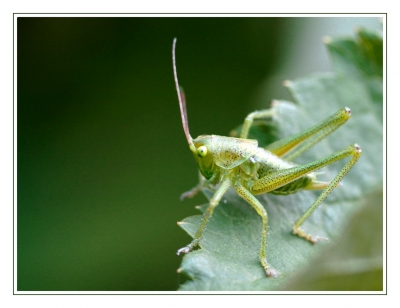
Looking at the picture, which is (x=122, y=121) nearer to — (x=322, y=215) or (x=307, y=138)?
(x=307, y=138)

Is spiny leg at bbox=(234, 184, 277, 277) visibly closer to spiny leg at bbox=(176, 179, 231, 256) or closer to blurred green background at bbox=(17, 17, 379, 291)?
spiny leg at bbox=(176, 179, 231, 256)

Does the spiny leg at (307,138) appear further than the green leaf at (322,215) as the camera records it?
Yes

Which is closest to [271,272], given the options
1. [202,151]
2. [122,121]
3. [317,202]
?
[317,202]

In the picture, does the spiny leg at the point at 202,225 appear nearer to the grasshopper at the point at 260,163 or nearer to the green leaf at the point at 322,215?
the green leaf at the point at 322,215

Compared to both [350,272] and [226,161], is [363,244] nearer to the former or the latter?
[350,272]

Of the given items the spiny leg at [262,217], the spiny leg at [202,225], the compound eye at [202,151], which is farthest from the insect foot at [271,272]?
the compound eye at [202,151]

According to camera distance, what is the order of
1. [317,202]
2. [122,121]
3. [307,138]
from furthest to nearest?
[122,121] → [307,138] → [317,202]
